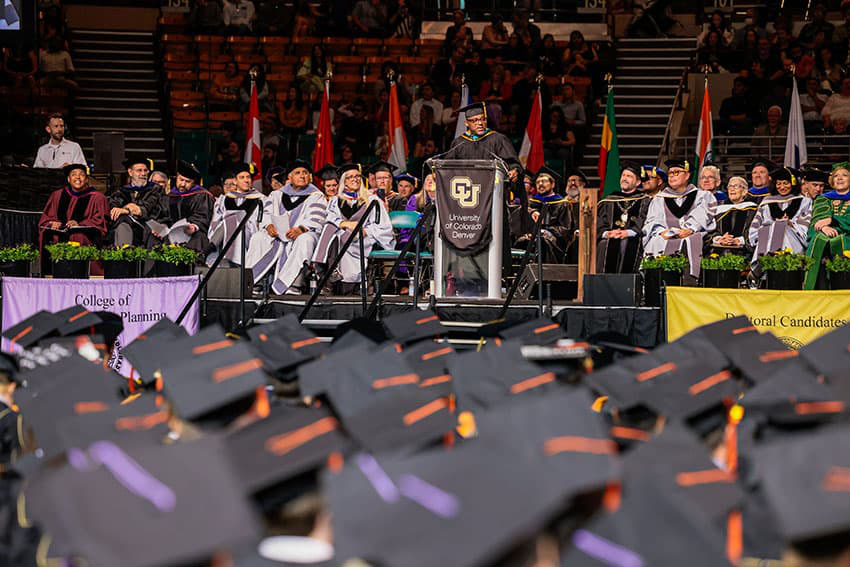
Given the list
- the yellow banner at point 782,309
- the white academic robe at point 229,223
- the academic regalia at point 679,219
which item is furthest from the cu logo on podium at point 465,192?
the white academic robe at point 229,223

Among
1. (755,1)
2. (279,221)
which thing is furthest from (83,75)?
(755,1)

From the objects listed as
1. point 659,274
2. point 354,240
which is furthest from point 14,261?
point 659,274

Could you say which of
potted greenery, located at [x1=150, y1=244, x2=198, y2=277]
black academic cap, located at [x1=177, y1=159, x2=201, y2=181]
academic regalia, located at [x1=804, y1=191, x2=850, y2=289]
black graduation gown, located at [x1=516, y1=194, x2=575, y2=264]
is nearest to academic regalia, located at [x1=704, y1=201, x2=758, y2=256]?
academic regalia, located at [x1=804, y1=191, x2=850, y2=289]

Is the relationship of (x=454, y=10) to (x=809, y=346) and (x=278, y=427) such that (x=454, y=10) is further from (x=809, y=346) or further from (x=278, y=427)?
(x=278, y=427)

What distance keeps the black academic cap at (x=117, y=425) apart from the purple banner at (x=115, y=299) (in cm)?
479

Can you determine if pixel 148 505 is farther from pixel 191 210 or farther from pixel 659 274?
pixel 191 210

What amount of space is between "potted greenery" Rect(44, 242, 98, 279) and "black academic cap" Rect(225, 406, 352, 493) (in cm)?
608

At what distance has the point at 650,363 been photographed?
210 inches

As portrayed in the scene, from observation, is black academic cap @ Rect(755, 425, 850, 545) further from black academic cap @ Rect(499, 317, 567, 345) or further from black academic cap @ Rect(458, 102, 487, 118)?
black academic cap @ Rect(458, 102, 487, 118)

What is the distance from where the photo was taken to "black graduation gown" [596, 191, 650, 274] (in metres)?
11.7

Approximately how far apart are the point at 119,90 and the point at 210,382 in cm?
1417

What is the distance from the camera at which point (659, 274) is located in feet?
31.8

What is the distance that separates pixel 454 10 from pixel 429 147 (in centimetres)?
351

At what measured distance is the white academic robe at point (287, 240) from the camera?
11.5 m
